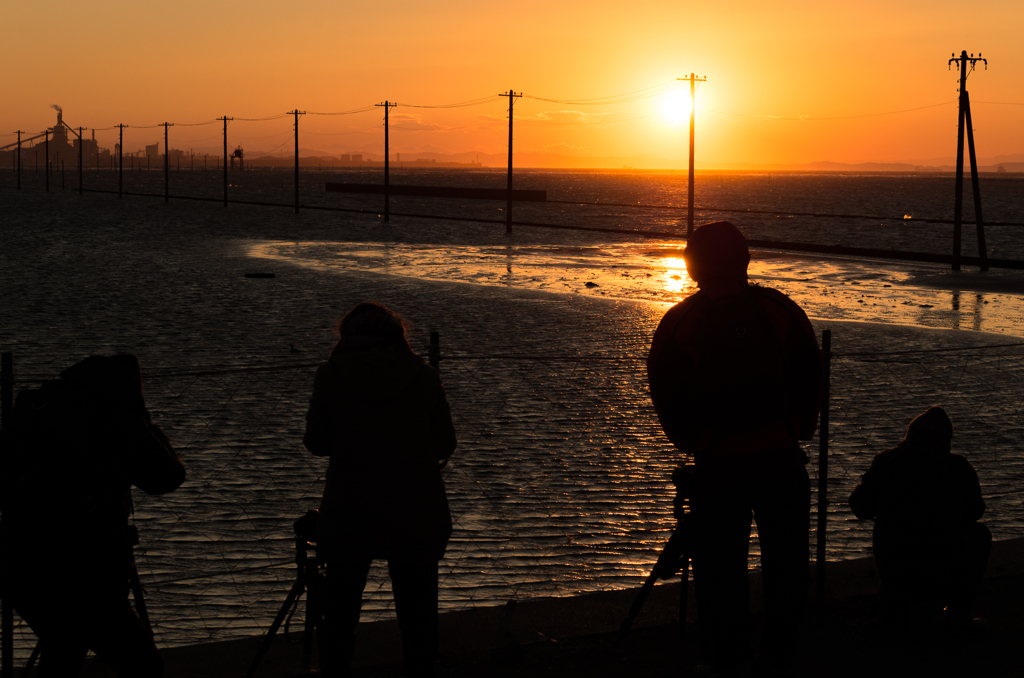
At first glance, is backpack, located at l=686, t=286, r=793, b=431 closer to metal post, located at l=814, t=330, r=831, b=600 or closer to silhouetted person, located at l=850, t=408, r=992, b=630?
silhouetted person, located at l=850, t=408, r=992, b=630

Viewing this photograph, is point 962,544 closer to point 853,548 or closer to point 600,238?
point 853,548

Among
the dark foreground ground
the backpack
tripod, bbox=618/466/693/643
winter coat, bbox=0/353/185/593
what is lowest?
the dark foreground ground

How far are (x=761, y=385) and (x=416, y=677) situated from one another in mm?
1735

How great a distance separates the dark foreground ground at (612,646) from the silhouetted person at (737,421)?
667mm

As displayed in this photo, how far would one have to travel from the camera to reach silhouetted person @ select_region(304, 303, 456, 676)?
3.54 metres

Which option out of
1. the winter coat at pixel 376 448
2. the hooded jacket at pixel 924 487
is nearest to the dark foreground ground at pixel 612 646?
the hooded jacket at pixel 924 487

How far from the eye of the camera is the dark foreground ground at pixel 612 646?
444 cm

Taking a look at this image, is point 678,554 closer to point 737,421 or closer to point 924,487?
point 737,421

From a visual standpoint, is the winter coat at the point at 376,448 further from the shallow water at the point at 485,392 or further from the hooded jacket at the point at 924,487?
the hooded jacket at the point at 924,487

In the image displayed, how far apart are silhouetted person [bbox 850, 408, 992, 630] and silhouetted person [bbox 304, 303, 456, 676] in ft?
7.61

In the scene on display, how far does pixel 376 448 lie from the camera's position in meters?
3.58

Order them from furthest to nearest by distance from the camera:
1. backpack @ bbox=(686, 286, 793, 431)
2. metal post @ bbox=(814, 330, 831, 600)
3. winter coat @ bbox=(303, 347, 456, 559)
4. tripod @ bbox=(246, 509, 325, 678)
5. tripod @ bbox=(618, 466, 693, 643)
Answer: metal post @ bbox=(814, 330, 831, 600), tripod @ bbox=(618, 466, 693, 643), tripod @ bbox=(246, 509, 325, 678), backpack @ bbox=(686, 286, 793, 431), winter coat @ bbox=(303, 347, 456, 559)

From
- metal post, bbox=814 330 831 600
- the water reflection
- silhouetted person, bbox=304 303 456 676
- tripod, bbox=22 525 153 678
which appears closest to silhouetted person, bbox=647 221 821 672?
silhouetted person, bbox=304 303 456 676

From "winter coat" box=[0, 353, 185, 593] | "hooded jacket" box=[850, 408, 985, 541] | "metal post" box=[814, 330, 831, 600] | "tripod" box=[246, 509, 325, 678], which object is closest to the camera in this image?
"winter coat" box=[0, 353, 185, 593]
